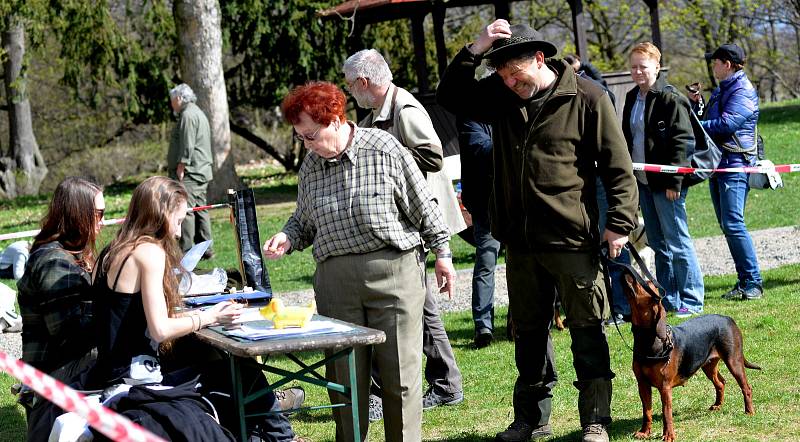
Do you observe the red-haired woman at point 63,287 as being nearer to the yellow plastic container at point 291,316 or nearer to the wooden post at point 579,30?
the yellow plastic container at point 291,316

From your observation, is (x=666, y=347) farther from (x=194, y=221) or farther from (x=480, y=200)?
(x=194, y=221)

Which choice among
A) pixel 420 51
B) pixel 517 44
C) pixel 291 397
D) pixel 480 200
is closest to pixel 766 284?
pixel 480 200

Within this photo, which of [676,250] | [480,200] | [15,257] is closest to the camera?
[15,257]

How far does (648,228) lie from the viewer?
25.1 feet

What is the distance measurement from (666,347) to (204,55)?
13137 millimetres

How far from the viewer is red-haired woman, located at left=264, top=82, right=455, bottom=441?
14.6 feet

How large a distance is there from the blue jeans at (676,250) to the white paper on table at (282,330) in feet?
12.6

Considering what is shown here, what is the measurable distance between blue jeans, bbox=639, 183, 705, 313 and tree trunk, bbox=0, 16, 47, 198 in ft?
72.4

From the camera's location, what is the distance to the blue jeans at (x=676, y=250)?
24.2 ft

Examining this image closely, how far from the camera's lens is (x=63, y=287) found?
452 centimetres

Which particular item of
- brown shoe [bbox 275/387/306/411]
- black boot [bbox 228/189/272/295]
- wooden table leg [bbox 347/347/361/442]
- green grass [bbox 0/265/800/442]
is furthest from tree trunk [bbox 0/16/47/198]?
wooden table leg [bbox 347/347/361/442]

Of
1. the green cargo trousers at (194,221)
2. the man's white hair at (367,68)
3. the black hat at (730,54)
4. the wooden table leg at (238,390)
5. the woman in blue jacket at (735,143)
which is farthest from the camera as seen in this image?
the green cargo trousers at (194,221)

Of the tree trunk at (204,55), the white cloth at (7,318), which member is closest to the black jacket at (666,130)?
the white cloth at (7,318)

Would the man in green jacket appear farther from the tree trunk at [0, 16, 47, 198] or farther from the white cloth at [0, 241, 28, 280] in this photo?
the tree trunk at [0, 16, 47, 198]
